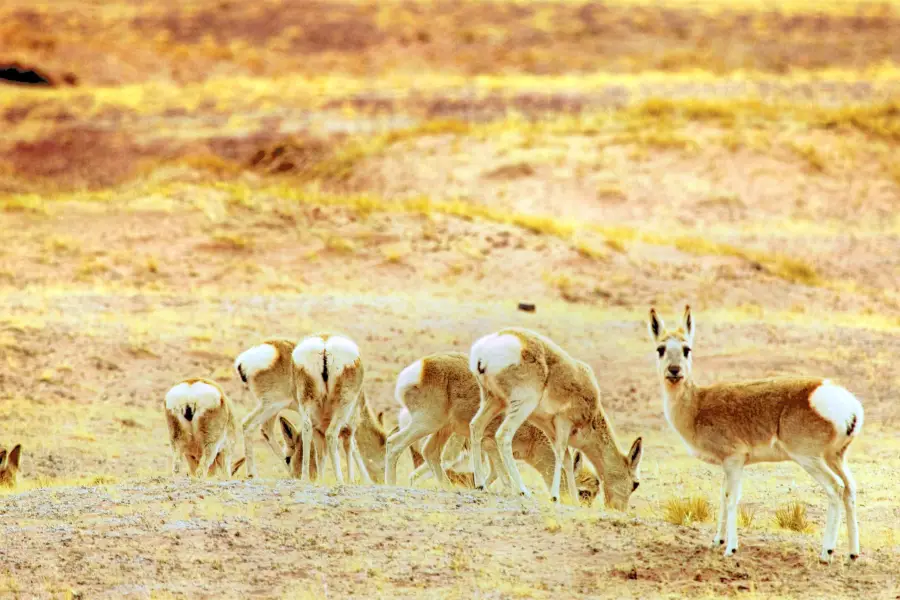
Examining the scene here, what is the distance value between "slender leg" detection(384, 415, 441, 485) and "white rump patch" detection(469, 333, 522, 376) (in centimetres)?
181

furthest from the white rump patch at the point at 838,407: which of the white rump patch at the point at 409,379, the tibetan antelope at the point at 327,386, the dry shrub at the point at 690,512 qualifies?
the tibetan antelope at the point at 327,386

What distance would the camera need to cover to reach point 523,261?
30891 mm

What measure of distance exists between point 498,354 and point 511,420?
2.23 feet

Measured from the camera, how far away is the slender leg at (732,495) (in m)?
11.5

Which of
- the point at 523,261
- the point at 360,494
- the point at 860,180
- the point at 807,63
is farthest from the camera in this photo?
the point at 807,63

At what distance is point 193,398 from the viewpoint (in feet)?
51.3

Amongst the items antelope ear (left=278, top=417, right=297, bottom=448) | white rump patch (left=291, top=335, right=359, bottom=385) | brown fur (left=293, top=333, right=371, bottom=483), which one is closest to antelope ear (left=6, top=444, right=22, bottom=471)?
antelope ear (left=278, top=417, right=297, bottom=448)

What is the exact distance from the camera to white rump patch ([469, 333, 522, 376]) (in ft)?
44.8

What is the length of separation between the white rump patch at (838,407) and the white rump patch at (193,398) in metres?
7.06

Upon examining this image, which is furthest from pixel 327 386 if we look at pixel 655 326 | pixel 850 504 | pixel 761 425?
pixel 850 504

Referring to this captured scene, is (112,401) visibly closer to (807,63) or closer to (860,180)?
(860,180)

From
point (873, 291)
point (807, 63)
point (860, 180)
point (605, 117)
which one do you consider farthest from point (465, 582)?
point (807, 63)

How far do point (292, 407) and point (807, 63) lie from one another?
57.0 m

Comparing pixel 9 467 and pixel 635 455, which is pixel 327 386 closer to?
pixel 635 455
